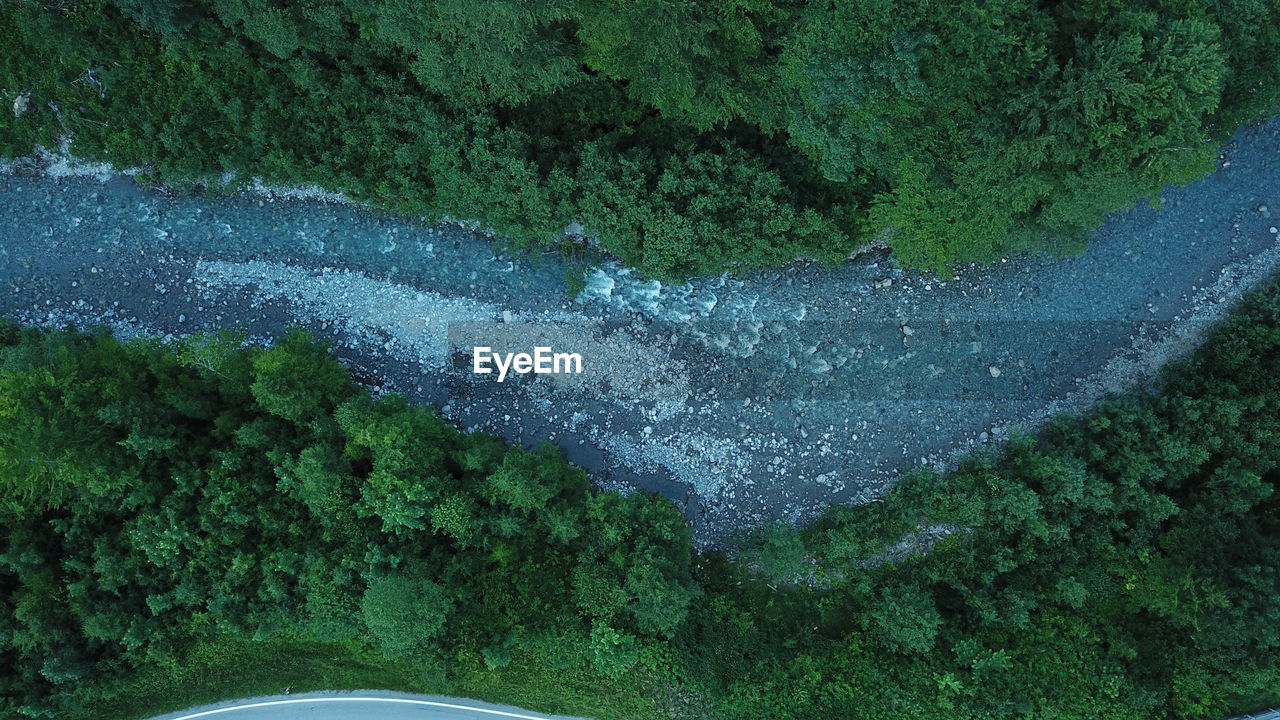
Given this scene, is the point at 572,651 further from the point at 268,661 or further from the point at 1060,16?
the point at 1060,16

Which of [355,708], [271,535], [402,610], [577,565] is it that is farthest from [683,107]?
[355,708]

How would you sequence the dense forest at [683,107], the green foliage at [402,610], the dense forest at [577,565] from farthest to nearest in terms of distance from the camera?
the dense forest at [577,565]
the green foliage at [402,610]
the dense forest at [683,107]

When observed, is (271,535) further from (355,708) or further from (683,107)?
(683,107)

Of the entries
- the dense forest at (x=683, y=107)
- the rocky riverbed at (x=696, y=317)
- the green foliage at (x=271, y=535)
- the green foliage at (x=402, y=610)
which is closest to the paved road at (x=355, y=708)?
the green foliage at (x=271, y=535)

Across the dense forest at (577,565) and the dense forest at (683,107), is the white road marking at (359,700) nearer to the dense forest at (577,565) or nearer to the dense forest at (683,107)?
the dense forest at (577,565)

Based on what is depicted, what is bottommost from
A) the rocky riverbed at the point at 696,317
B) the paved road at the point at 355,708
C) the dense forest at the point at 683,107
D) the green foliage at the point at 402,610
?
the paved road at the point at 355,708

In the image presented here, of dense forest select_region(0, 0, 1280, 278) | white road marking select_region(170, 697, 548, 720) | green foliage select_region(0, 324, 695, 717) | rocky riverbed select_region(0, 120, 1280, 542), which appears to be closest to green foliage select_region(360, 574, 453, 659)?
green foliage select_region(0, 324, 695, 717)

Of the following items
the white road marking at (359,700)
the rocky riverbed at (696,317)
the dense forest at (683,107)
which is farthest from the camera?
the rocky riverbed at (696,317)

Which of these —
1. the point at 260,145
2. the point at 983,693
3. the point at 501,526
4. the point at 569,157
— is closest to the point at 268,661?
the point at 501,526
